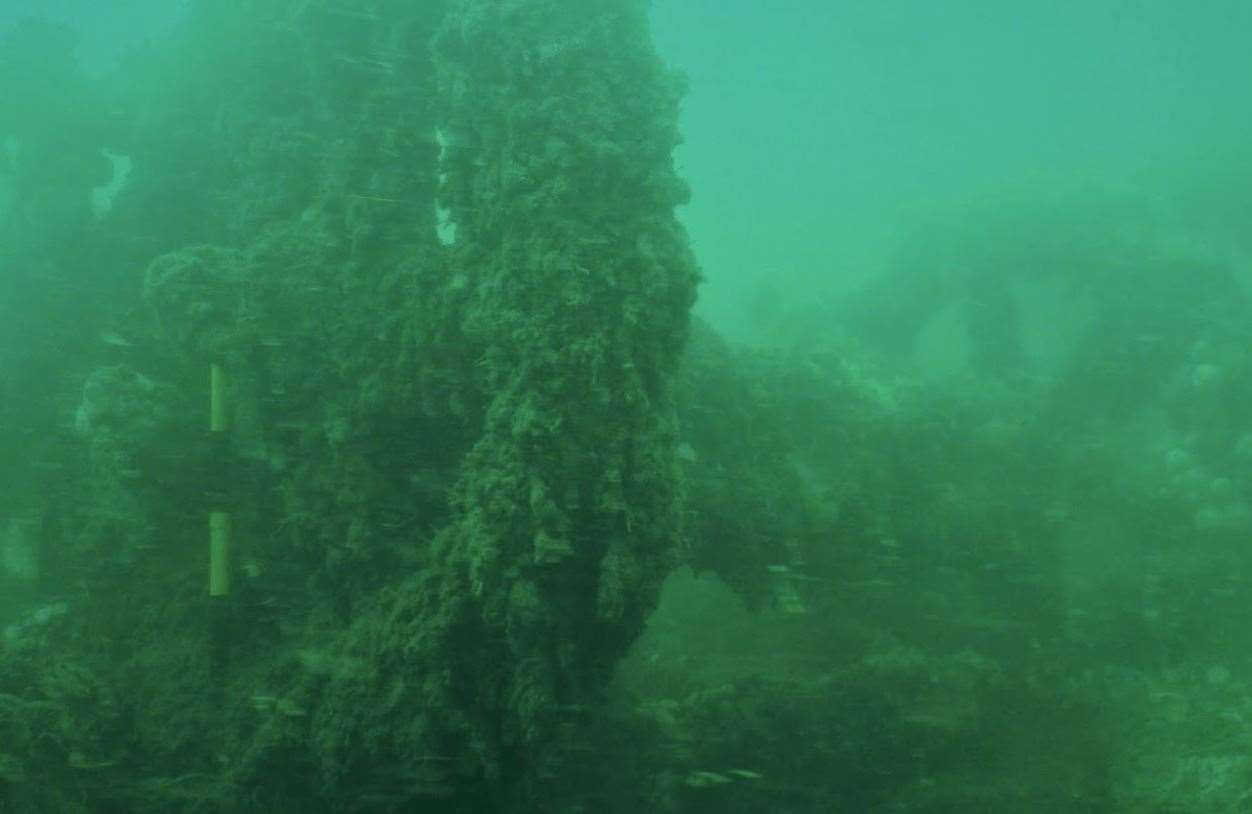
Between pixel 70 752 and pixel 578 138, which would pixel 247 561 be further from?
pixel 578 138

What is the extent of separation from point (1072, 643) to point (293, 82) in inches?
546

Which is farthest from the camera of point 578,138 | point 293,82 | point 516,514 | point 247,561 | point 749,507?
point 293,82

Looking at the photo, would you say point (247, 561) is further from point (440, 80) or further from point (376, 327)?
point (440, 80)

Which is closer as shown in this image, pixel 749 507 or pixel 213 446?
pixel 213 446

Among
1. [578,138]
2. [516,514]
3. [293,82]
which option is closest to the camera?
[516,514]

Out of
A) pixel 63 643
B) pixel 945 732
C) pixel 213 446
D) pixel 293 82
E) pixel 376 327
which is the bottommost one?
pixel 945 732

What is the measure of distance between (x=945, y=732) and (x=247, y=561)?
8372mm

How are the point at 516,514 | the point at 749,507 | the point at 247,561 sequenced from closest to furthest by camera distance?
the point at 516,514 < the point at 247,561 < the point at 749,507

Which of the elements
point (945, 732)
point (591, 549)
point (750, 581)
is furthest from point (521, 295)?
point (945, 732)

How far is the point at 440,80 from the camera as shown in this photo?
9867mm

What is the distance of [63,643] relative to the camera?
1031 centimetres

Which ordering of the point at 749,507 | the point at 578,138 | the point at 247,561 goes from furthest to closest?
1. the point at 749,507
2. the point at 247,561
3. the point at 578,138

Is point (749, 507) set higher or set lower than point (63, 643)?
higher

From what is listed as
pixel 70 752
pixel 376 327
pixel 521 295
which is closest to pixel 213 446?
pixel 376 327
